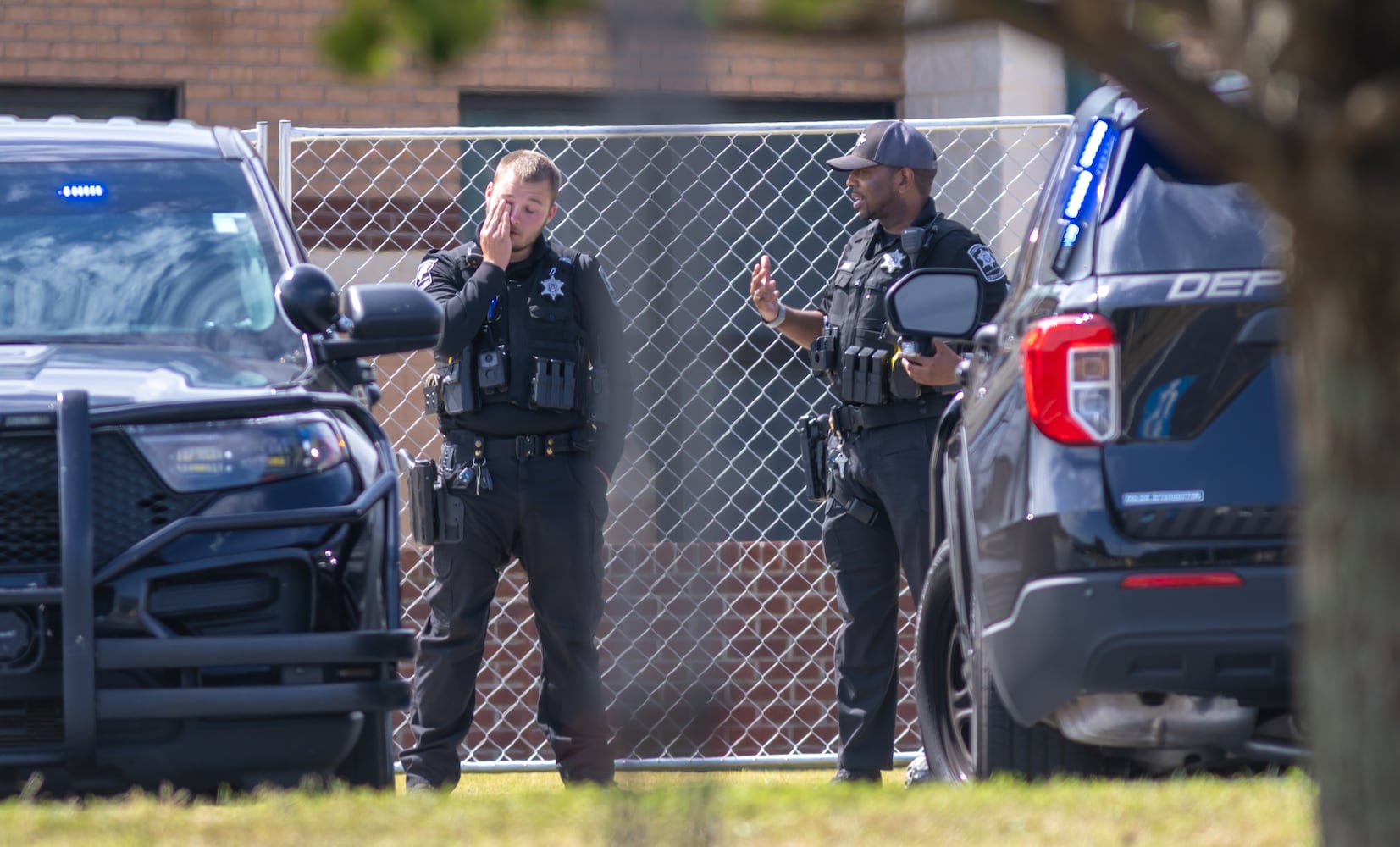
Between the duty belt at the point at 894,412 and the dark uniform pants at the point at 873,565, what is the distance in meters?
0.02

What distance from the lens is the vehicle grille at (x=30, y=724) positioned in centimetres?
414

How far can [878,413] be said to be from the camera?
21.4ft

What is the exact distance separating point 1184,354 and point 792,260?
19.1 feet

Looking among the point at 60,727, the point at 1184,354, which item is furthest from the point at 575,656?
the point at 1184,354

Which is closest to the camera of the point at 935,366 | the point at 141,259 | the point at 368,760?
the point at 368,760

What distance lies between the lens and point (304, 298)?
4.87 m

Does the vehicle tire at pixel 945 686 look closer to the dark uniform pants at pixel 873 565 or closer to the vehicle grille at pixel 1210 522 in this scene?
the vehicle grille at pixel 1210 522

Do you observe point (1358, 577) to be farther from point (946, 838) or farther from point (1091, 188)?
point (1091, 188)

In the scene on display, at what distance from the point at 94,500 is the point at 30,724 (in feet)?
1.59

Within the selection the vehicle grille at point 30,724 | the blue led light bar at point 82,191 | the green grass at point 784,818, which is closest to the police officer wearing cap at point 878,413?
the blue led light bar at point 82,191

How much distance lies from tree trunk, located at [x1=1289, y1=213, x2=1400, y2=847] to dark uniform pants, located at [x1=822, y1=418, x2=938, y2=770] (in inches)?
163

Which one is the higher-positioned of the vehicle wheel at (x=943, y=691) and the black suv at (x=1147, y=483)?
the black suv at (x=1147, y=483)

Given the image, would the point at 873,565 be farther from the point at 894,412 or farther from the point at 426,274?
the point at 426,274

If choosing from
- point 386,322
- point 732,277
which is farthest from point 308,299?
point 732,277
